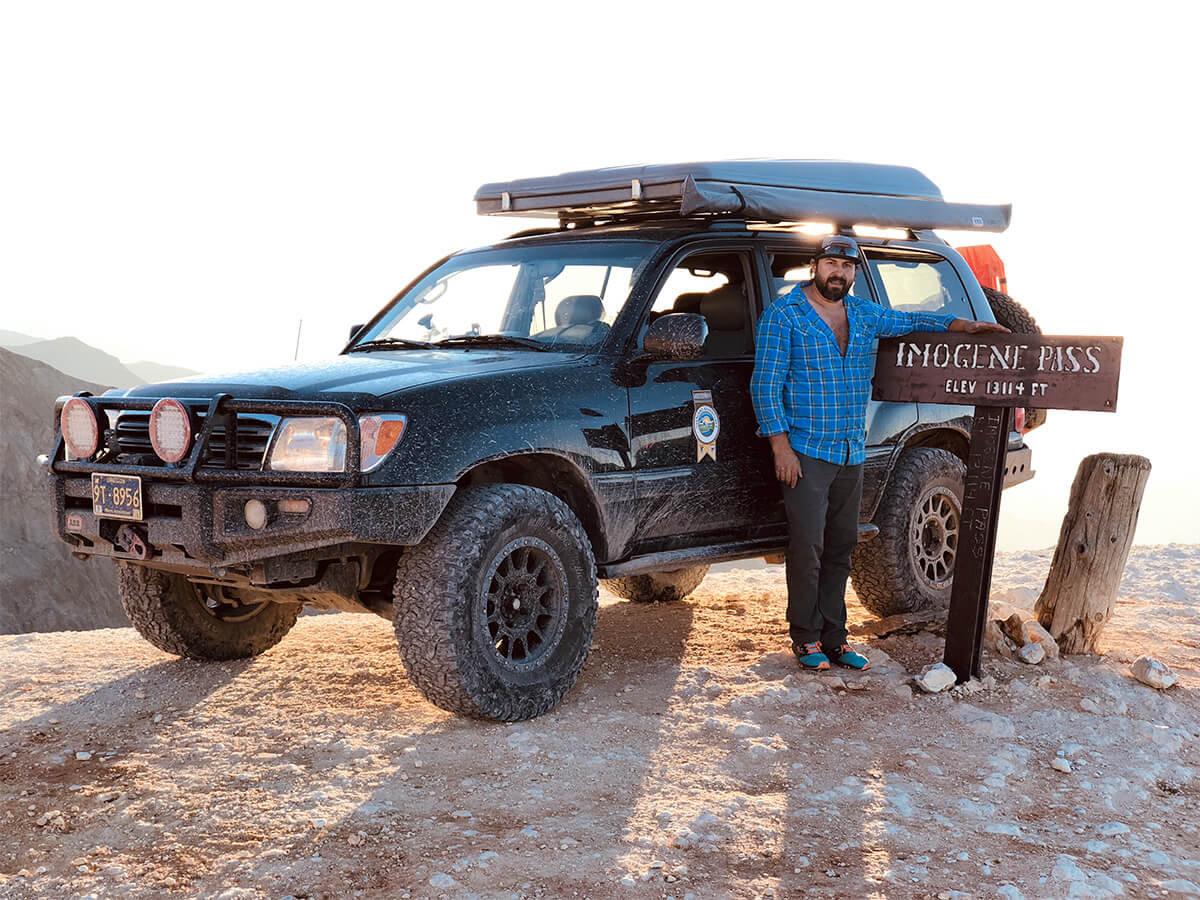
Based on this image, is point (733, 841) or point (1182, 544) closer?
point (733, 841)

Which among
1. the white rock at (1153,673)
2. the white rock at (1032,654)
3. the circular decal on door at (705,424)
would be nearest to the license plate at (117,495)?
the circular decal on door at (705,424)

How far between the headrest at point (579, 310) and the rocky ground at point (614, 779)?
5.57 feet

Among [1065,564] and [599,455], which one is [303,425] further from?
[1065,564]

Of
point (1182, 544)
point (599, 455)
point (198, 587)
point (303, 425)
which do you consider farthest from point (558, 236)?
point (1182, 544)

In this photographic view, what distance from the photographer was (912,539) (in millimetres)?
7441

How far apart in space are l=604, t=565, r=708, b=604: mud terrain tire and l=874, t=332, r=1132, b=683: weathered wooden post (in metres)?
2.50

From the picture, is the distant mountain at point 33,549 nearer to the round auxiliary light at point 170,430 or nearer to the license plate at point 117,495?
the license plate at point 117,495

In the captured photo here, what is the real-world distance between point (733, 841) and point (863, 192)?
13.1 feet

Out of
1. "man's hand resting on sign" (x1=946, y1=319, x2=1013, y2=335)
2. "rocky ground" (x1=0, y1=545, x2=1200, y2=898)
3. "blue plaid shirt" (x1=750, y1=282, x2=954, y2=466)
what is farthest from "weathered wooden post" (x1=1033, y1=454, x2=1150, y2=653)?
"blue plaid shirt" (x1=750, y1=282, x2=954, y2=466)

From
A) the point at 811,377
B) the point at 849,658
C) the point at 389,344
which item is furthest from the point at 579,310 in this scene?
the point at 849,658

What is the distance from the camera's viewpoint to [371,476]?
505cm

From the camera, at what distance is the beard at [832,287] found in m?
6.21

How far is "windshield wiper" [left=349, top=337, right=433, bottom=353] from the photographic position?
6309mm

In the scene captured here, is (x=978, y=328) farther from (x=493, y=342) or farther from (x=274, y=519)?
(x=274, y=519)
